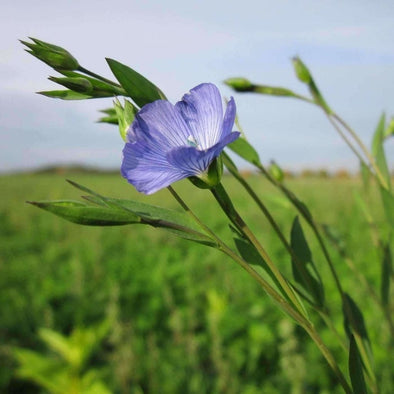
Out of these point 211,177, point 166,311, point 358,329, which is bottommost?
point 166,311

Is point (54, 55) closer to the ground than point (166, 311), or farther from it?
farther from it

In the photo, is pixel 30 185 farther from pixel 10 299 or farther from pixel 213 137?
pixel 213 137

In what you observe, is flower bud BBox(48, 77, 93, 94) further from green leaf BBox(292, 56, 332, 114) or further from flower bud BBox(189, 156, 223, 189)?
green leaf BBox(292, 56, 332, 114)

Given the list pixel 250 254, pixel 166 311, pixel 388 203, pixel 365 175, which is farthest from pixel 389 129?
pixel 166 311

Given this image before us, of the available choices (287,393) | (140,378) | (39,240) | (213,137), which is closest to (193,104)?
(213,137)

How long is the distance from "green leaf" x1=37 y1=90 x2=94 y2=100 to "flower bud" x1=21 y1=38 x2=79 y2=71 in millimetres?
16

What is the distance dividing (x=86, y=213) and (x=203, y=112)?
92 mm

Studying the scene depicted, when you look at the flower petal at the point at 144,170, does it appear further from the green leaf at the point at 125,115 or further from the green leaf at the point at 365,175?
the green leaf at the point at 365,175

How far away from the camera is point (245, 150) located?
0.39 metres

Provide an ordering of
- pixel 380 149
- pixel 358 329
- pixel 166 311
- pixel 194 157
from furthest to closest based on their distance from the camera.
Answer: pixel 166 311 < pixel 380 149 < pixel 358 329 < pixel 194 157

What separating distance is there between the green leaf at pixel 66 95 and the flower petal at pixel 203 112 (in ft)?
0.19

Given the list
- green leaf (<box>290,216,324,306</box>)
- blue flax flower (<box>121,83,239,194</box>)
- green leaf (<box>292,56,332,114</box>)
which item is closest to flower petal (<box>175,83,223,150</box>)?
blue flax flower (<box>121,83,239,194</box>)

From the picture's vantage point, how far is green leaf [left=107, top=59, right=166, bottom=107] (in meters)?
0.30

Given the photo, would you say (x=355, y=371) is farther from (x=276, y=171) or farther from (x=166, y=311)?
(x=166, y=311)
